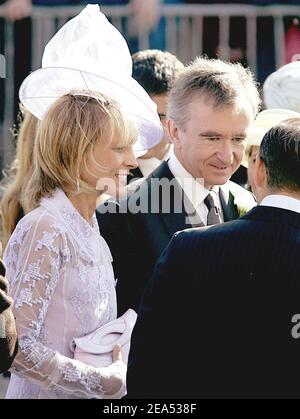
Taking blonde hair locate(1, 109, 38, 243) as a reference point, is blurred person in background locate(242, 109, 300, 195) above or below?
above

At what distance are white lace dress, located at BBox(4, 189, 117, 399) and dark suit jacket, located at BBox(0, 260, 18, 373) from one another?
1.03 feet

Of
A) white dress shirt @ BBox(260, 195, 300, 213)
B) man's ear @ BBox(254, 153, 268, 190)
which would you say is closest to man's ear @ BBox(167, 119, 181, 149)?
man's ear @ BBox(254, 153, 268, 190)

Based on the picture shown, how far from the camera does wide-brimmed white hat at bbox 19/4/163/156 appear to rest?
11.2 ft

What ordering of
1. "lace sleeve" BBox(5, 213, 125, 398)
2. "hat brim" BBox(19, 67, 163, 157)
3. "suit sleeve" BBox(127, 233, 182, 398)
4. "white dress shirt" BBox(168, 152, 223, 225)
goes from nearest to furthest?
"suit sleeve" BBox(127, 233, 182, 398)
"lace sleeve" BBox(5, 213, 125, 398)
"hat brim" BBox(19, 67, 163, 157)
"white dress shirt" BBox(168, 152, 223, 225)

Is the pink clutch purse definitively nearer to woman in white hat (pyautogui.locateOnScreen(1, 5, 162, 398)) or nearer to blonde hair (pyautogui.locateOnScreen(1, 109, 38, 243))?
woman in white hat (pyautogui.locateOnScreen(1, 5, 162, 398))

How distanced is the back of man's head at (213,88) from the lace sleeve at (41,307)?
29.8 inches

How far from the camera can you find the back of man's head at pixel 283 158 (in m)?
2.71

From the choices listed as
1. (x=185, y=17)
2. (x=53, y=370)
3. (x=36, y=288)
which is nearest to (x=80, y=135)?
(x=36, y=288)

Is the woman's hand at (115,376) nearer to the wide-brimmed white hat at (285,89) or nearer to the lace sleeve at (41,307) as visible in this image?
the lace sleeve at (41,307)

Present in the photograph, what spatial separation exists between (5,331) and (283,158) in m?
0.83

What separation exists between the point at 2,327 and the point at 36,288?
1.30ft

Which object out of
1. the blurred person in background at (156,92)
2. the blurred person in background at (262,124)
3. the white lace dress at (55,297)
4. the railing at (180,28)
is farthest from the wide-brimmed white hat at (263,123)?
the railing at (180,28)

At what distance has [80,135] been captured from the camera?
3.14 meters

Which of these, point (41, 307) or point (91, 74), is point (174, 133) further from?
point (41, 307)
